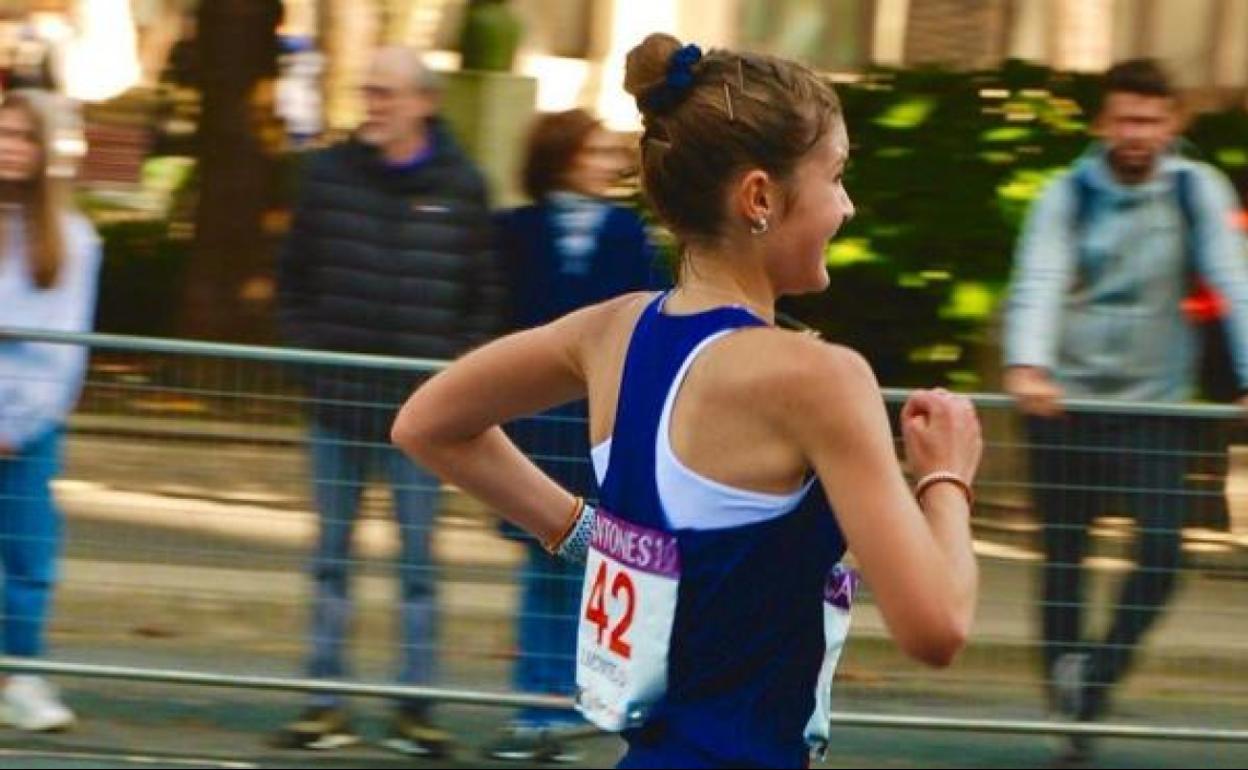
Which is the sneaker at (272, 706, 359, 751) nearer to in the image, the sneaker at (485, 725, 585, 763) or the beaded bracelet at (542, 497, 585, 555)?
the sneaker at (485, 725, 585, 763)

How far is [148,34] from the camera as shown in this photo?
18.5m

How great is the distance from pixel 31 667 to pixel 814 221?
4.79 m

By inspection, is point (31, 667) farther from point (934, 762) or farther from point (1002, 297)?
point (1002, 297)

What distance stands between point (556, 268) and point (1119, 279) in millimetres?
1430

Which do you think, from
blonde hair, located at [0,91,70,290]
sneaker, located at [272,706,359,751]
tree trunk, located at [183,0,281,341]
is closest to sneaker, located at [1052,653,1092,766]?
sneaker, located at [272,706,359,751]

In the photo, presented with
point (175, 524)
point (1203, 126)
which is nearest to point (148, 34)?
point (1203, 126)

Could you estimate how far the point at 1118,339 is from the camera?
308 inches

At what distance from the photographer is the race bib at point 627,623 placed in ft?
10.9

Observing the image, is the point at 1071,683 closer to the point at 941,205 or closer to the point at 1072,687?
the point at 1072,687

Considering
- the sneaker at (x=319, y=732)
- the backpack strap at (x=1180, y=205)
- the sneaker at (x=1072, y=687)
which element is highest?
the backpack strap at (x=1180, y=205)

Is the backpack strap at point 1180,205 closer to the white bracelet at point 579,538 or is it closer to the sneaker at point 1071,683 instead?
the sneaker at point 1071,683

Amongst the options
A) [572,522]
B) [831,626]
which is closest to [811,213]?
[831,626]

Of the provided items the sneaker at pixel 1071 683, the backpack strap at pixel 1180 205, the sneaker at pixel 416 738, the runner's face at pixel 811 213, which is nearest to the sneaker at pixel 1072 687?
the sneaker at pixel 1071 683

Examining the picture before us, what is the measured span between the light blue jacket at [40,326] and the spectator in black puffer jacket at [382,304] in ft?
Result: 1.71
